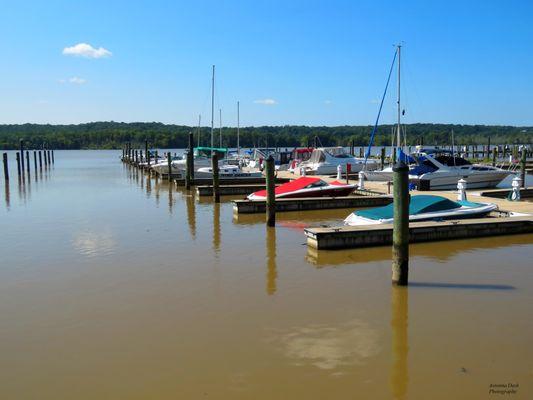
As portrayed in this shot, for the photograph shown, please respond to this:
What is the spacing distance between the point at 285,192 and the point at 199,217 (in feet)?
13.5

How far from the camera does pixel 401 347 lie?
7.32 metres

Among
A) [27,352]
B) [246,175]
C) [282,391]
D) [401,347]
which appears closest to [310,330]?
[401,347]

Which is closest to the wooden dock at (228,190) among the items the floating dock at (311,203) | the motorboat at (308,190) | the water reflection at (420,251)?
the motorboat at (308,190)

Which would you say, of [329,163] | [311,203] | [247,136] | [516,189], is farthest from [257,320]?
[247,136]

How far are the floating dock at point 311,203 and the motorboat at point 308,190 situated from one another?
0.58 m

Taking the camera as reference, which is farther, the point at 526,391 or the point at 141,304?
the point at 141,304

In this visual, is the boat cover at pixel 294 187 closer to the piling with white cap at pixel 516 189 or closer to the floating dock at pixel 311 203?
the floating dock at pixel 311 203

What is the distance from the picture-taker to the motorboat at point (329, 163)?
3744 centimetres

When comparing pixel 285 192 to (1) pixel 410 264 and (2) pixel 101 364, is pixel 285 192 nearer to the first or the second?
(1) pixel 410 264

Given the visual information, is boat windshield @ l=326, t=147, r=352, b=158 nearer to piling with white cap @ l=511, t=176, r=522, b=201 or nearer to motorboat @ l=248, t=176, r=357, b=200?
motorboat @ l=248, t=176, r=357, b=200

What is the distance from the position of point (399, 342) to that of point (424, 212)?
801 centimetres

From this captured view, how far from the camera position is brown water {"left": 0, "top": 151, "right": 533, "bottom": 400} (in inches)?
250


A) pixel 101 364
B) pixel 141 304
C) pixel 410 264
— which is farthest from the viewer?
pixel 410 264

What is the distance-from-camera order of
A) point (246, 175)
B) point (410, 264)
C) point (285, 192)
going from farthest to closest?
point (246, 175) < point (285, 192) < point (410, 264)
